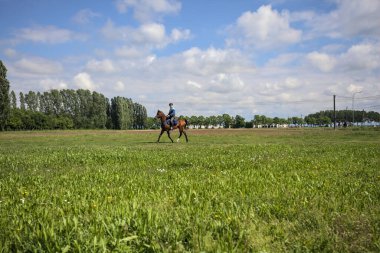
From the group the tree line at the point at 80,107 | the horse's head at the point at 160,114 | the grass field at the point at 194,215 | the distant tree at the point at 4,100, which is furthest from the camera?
the tree line at the point at 80,107

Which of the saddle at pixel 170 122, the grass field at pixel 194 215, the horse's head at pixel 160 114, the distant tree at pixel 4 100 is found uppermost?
the distant tree at pixel 4 100

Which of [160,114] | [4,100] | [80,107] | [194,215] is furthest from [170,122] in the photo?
[80,107]

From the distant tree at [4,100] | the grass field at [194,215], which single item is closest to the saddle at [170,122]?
the grass field at [194,215]

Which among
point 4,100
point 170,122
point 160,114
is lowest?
point 170,122

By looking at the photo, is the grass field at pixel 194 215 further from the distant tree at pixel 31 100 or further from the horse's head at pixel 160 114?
the distant tree at pixel 31 100

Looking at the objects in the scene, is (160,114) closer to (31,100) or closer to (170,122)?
(170,122)

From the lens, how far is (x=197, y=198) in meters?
6.06

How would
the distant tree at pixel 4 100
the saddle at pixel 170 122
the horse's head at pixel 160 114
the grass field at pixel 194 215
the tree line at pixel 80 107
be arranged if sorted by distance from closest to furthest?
the grass field at pixel 194 215
the horse's head at pixel 160 114
the saddle at pixel 170 122
the distant tree at pixel 4 100
the tree line at pixel 80 107

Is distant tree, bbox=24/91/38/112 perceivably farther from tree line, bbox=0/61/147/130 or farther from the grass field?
the grass field

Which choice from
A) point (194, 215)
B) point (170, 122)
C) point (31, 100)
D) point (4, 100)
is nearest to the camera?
point (194, 215)

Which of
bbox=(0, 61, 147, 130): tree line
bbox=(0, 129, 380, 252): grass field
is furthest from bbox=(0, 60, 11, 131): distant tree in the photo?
bbox=(0, 129, 380, 252): grass field

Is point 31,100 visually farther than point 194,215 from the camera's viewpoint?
Yes

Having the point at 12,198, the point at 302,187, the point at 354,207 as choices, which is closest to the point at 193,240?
the point at 354,207

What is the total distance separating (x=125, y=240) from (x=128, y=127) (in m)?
155
